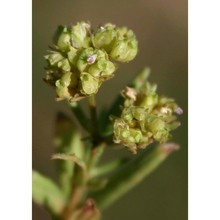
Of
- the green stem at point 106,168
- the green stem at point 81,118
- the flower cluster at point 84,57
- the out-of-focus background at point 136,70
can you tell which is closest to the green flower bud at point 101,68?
the flower cluster at point 84,57

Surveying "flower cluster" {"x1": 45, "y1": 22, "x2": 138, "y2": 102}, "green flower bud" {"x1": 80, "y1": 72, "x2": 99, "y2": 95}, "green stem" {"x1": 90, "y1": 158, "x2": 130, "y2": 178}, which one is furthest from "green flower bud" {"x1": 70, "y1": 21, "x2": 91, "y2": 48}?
"green stem" {"x1": 90, "y1": 158, "x2": 130, "y2": 178}

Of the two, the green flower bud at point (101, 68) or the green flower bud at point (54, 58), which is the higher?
the green flower bud at point (54, 58)

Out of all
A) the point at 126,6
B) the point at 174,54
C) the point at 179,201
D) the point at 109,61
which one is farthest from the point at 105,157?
the point at 109,61

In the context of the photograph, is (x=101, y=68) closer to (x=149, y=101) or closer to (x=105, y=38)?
(x=105, y=38)

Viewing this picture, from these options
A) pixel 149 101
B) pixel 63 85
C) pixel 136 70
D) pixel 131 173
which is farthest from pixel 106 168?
pixel 136 70

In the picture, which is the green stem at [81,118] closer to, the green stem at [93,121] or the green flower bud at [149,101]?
the green stem at [93,121]

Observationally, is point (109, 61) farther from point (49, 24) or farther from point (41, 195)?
point (49, 24)
